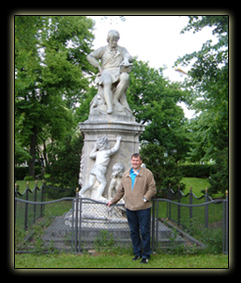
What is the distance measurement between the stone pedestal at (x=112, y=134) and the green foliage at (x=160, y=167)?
656 centimetres

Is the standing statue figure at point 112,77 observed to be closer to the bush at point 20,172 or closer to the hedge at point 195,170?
the hedge at point 195,170

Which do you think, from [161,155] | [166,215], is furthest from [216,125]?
[166,215]

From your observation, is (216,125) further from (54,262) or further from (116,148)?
(54,262)

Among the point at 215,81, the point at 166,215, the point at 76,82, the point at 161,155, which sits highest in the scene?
the point at 76,82

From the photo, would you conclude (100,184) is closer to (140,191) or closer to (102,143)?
(102,143)

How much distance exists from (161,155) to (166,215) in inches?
201

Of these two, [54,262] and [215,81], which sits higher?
[215,81]

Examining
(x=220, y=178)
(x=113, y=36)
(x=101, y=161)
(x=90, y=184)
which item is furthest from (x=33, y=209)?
(x=220, y=178)

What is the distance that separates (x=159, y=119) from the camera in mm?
26281

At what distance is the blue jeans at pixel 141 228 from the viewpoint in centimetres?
570

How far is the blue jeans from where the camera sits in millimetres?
5695

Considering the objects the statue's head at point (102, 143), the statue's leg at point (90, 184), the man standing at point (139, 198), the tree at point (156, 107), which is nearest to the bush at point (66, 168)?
the statue's leg at point (90, 184)

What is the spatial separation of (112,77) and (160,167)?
7.23 m

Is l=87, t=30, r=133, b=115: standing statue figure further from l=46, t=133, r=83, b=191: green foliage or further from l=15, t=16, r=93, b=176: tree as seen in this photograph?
l=15, t=16, r=93, b=176: tree
